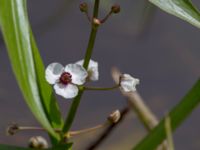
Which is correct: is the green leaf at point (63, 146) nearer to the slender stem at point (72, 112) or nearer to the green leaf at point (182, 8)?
the slender stem at point (72, 112)

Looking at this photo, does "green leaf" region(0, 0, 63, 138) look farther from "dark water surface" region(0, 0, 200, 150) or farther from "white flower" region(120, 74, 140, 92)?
"dark water surface" region(0, 0, 200, 150)

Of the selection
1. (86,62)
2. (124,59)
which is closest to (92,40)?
(86,62)

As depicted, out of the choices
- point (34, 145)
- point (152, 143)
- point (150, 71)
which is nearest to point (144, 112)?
point (152, 143)

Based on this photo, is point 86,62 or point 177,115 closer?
point 86,62

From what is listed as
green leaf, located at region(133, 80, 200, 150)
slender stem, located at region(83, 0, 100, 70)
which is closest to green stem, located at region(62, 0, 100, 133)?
slender stem, located at region(83, 0, 100, 70)

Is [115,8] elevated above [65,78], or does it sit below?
above

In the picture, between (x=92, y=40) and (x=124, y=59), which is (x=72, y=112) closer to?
(x=92, y=40)

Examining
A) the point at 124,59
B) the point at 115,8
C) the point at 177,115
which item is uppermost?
the point at 115,8
